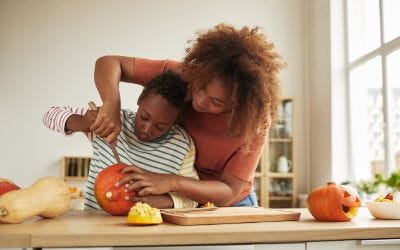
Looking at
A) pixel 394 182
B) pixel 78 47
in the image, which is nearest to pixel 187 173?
pixel 394 182

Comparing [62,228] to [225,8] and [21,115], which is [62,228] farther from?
[225,8]

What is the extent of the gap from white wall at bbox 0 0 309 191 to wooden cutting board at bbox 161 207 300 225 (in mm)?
3531

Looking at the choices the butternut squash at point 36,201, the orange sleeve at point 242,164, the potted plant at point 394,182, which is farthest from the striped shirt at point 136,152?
the potted plant at point 394,182

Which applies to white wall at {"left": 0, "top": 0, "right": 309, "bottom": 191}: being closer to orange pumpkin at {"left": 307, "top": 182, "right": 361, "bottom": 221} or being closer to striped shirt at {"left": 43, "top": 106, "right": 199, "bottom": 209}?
striped shirt at {"left": 43, "top": 106, "right": 199, "bottom": 209}

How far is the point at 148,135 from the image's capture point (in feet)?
4.33

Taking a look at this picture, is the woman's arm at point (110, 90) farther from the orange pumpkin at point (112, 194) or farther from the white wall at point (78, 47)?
the white wall at point (78, 47)

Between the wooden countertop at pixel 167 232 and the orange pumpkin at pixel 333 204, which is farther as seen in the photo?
the orange pumpkin at pixel 333 204

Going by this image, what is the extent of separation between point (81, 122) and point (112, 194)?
26cm

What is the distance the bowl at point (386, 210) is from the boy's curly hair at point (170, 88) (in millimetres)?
586

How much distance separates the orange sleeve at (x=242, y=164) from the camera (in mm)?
1328

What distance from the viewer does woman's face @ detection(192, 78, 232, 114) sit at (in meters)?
1.27

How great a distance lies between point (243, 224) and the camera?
976mm

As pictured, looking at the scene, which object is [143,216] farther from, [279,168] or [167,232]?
[279,168]

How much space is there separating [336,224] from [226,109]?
0.47 meters
